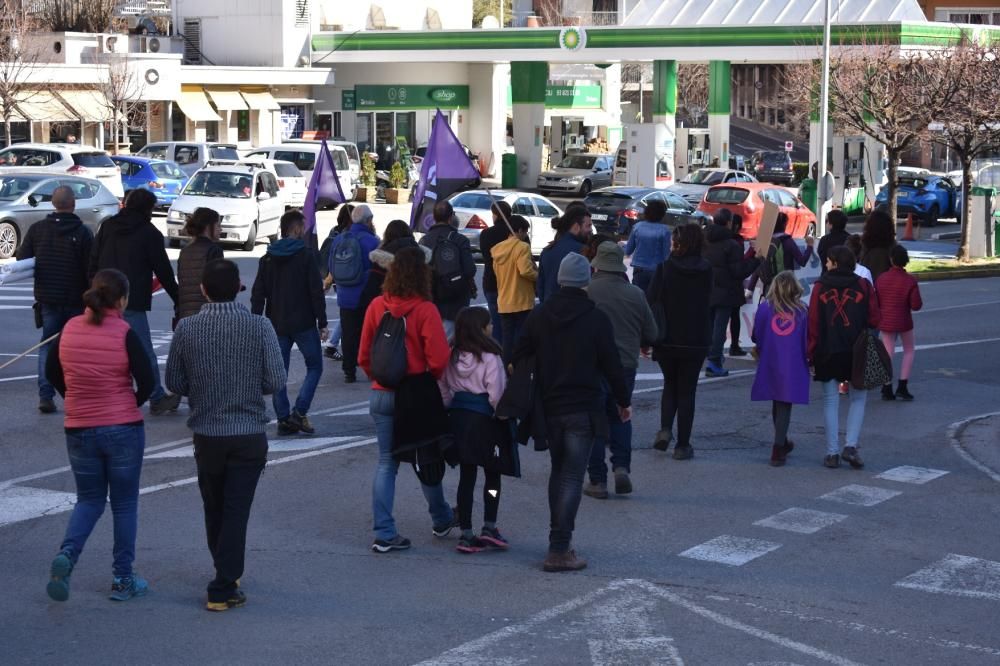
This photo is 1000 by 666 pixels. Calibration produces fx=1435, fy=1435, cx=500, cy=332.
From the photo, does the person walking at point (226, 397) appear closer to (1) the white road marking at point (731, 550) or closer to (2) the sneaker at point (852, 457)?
(1) the white road marking at point (731, 550)

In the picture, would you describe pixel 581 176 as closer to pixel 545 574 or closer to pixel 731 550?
pixel 731 550

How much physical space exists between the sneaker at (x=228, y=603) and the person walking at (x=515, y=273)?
230 inches

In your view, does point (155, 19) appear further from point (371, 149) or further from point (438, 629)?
point (438, 629)

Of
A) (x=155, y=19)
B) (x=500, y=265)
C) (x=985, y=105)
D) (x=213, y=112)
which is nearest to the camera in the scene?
(x=500, y=265)

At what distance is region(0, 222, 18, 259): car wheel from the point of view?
24.0 m

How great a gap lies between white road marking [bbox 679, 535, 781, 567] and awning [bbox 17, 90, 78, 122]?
36391mm

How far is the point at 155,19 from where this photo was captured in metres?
54.9

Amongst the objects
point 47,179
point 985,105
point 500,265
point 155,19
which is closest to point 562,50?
point 155,19

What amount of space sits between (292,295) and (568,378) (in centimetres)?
403

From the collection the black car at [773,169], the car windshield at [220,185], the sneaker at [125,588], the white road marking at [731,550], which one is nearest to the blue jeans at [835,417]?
the white road marking at [731,550]

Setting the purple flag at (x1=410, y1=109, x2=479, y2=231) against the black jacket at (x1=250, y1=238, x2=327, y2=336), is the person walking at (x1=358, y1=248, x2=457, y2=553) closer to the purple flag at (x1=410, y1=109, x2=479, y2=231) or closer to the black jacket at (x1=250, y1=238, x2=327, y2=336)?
the black jacket at (x1=250, y1=238, x2=327, y2=336)

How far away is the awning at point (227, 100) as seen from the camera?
158ft

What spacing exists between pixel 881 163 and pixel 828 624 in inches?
1526

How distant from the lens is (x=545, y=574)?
311 inches
